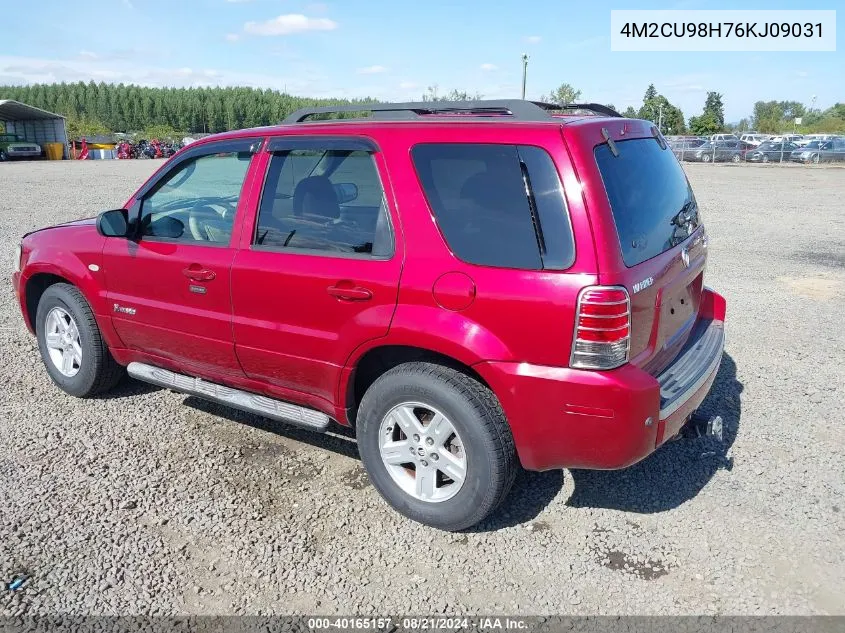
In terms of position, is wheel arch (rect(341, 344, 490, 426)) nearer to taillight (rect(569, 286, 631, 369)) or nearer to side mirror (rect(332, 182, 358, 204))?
taillight (rect(569, 286, 631, 369))

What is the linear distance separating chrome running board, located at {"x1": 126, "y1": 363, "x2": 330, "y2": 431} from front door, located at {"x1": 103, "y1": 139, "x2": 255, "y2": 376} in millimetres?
98

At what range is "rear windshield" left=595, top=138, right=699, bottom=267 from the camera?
9.71 ft

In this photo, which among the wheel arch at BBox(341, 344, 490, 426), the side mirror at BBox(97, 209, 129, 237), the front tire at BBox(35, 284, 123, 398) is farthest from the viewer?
the front tire at BBox(35, 284, 123, 398)

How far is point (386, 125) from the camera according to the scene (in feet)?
11.1

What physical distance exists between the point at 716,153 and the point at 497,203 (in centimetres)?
4110

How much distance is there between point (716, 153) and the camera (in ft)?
129

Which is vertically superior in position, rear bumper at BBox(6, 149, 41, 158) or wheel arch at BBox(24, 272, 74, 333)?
rear bumper at BBox(6, 149, 41, 158)

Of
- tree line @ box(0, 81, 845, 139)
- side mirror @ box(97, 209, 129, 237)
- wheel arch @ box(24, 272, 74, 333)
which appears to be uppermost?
tree line @ box(0, 81, 845, 139)

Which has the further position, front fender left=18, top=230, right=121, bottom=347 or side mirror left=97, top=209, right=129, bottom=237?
front fender left=18, top=230, right=121, bottom=347

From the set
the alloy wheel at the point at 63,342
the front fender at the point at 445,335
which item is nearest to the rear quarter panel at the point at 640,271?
the front fender at the point at 445,335

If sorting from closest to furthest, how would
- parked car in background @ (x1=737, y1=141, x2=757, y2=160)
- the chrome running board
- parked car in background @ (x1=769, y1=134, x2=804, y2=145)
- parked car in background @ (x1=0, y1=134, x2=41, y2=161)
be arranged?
the chrome running board, parked car in background @ (x1=769, y1=134, x2=804, y2=145), parked car in background @ (x1=737, y1=141, x2=757, y2=160), parked car in background @ (x1=0, y1=134, x2=41, y2=161)

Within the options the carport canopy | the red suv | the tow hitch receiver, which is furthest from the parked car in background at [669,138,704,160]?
the carport canopy

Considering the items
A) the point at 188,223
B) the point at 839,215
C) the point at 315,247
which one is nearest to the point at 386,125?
the point at 315,247

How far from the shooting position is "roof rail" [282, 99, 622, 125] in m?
3.24
